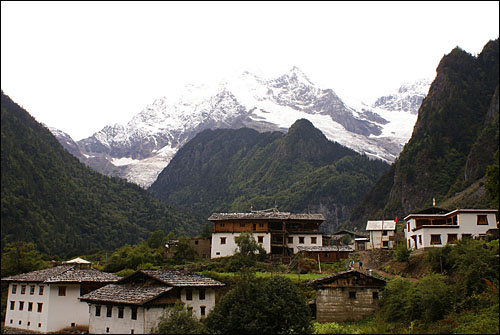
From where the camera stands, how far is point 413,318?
37.8m

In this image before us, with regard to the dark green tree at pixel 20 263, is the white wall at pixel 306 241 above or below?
above

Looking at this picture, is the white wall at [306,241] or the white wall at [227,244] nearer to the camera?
the white wall at [227,244]

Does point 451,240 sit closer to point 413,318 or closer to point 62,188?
point 413,318

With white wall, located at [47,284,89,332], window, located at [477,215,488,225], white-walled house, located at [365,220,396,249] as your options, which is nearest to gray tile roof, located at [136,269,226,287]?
white wall, located at [47,284,89,332]

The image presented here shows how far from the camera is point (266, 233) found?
251 ft

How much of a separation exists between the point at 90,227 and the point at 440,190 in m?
101

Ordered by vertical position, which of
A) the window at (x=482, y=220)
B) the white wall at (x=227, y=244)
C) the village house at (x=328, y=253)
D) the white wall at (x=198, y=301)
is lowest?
the white wall at (x=198, y=301)

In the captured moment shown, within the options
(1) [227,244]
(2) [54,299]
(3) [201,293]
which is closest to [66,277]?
(2) [54,299]

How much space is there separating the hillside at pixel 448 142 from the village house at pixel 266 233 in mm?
48923

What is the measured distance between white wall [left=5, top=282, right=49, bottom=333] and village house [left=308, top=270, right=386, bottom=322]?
28680 mm

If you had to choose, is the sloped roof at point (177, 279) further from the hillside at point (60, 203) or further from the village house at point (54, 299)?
the hillside at point (60, 203)

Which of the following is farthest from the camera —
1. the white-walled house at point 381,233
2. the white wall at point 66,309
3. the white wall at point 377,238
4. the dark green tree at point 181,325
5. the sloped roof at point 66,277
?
the white wall at point 377,238

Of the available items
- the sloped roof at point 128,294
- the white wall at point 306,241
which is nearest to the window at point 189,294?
the sloped roof at point 128,294

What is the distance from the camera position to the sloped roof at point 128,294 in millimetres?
39438
